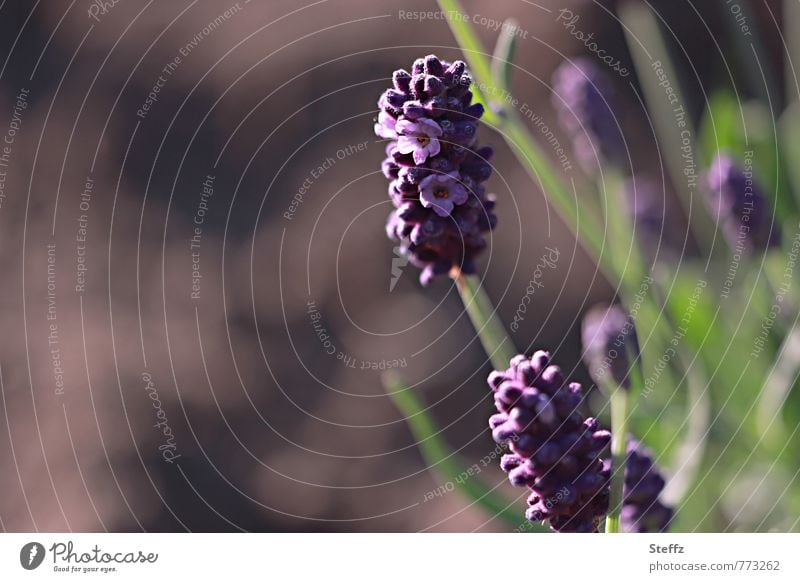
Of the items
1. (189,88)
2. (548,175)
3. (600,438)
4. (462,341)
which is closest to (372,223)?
(462,341)

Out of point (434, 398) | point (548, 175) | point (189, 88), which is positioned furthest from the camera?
point (189, 88)

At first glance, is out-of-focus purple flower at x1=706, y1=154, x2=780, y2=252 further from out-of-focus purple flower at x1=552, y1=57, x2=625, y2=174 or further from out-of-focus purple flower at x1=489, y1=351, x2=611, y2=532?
out-of-focus purple flower at x1=489, y1=351, x2=611, y2=532

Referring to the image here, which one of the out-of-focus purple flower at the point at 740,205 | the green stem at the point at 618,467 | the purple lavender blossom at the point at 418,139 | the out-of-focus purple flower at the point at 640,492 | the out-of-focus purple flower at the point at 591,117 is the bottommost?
the out-of-focus purple flower at the point at 640,492

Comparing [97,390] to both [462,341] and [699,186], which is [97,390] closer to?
[462,341]

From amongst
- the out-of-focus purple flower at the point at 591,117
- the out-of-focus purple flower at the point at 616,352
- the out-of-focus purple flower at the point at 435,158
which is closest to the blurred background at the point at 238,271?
the out-of-focus purple flower at the point at 591,117
